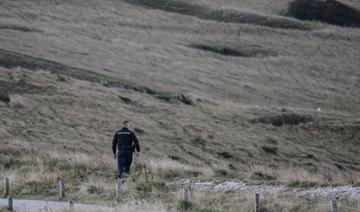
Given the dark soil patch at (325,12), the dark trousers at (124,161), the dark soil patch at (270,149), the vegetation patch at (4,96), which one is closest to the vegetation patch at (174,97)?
the dark soil patch at (270,149)

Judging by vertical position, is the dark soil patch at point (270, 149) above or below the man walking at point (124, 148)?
below

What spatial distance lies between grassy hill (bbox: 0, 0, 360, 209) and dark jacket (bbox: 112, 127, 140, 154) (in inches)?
35.0

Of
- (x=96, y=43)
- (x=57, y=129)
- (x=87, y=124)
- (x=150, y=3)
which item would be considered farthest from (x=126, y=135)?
(x=150, y=3)

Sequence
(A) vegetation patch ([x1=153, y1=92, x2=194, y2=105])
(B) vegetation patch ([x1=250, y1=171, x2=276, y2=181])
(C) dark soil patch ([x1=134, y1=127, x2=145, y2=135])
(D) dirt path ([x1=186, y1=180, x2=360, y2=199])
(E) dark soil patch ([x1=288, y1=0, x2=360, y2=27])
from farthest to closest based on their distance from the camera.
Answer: (E) dark soil patch ([x1=288, y1=0, x2=360, y2=27]) → (A) vegetation patch ([x1=153, y1=92, x2=194, y2=105]) → (C) dark soil patch ([x1=134, y1=127, x2=145, y2=135]) → (B) vegetation patch ([x1=250, y1=171, x2=276, y2=181]) → (D) dirt path ([x1=186, y1=180, x2=360, y2=199])

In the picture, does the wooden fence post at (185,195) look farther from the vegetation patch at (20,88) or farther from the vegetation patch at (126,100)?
the vegetation patch at (126,100)

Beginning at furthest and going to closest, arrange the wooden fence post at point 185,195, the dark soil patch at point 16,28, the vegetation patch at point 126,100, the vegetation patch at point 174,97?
the dark soil patch at point 16,28 < the vegetation patch at point 174,97 < the vegetation patch at point 126,100 < the wooden fence post at point 185,195

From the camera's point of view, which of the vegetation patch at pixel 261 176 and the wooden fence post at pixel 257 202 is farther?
the vegetation patch at pixel 261 176

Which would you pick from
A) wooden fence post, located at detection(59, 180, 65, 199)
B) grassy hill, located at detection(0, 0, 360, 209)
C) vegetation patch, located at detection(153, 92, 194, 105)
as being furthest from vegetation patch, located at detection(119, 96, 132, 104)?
wooden fence post, located at detection(59, 180, 65, 199)

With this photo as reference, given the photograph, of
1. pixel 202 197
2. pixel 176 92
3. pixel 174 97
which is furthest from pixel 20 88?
pixel 202 197

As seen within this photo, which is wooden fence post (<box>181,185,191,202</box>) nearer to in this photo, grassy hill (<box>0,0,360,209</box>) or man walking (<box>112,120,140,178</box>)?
grassy hill (<box>0,0,360,209</box>)

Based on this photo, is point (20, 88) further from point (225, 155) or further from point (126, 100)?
point (225, 155)

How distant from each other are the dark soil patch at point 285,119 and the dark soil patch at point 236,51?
30.1 meters

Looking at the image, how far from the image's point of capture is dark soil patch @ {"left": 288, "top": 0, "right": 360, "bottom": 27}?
105 metres

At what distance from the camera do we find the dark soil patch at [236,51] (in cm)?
7825
